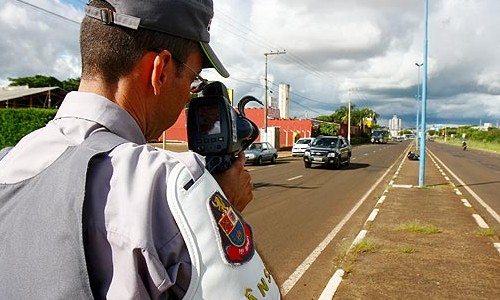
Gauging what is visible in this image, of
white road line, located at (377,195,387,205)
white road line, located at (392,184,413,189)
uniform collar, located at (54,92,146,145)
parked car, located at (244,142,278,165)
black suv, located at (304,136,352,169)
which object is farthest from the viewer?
parked car, located at (244,142,278,165)

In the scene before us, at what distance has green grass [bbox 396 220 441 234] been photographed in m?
7.01

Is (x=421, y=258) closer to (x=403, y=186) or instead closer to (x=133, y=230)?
(x=133, y=230)

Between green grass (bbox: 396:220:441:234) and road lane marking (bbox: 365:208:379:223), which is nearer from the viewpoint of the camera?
green grass (bbox: 396:220:441:234)

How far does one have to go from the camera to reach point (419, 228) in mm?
7125

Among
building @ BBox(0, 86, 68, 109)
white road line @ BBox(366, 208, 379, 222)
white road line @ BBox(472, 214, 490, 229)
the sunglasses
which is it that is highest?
building @ BBox(0, 86, 68, 109)

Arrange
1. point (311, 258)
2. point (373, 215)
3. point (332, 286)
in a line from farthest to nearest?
point (373, 215) → point (311, 258) → point (332, 286)

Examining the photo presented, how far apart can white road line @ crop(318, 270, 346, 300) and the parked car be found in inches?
713

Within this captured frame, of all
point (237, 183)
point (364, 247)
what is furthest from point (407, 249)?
point (237, 183)

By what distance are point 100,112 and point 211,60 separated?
0.38m

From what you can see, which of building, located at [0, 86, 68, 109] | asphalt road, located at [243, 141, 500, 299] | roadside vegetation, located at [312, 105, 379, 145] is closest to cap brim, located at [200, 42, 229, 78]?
asphalt road, located at [243, 141, 500, 299]

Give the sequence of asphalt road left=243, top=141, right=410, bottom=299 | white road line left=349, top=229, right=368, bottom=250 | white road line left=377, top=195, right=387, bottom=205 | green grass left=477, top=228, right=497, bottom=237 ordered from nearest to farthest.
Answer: asphalt road left=243, top=141, right=410, bottom=299 < white road line left=349, top=229, right=368, bottom=250 < green grass left=477, top=228, right=497, bottom=237 < white road line left=377, top=195, right=387, bottom=205

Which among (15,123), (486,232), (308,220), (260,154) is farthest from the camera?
(260,154)

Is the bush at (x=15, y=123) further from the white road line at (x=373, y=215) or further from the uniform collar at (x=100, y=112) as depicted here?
the uniform collar at (x=100, y=112)

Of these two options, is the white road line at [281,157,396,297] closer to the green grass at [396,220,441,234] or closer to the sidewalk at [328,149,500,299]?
the sidewalk at [328,149,500,299]
